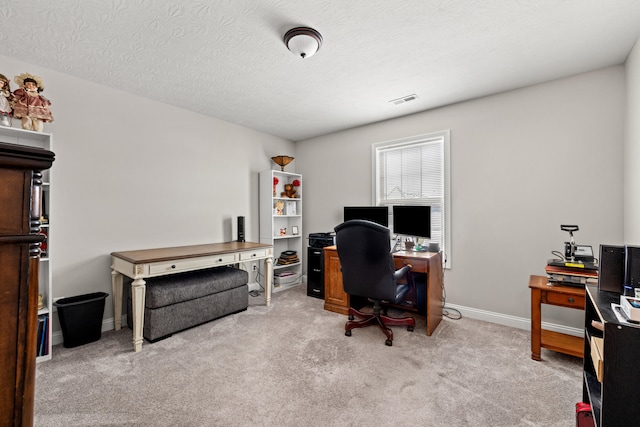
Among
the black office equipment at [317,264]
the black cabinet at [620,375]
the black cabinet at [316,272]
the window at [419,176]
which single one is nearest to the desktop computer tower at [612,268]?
the black cabinet at [620,375]

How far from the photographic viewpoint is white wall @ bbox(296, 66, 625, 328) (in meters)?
2.45

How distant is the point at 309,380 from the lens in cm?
197

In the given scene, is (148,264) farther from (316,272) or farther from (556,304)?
(556,304)

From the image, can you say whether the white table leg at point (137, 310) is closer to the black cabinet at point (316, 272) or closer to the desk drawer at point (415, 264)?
the black cabinet at point (316, 272)

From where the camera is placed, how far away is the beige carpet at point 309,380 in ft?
5.35

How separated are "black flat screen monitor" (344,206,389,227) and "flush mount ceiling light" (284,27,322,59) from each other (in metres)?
2.07

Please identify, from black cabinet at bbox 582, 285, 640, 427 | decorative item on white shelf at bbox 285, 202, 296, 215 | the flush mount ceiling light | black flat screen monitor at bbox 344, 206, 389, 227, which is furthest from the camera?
decorative item on white shelf at bbox 285, 202, 296, 215

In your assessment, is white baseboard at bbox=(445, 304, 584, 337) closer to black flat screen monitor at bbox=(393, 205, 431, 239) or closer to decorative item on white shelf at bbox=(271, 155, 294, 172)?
black flat screen monitor at bbox=(393, 205, 431, 239)

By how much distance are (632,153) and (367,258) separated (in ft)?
7.22

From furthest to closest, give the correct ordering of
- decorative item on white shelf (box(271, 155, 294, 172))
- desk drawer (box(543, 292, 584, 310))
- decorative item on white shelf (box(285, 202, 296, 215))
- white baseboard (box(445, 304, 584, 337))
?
decorative item on white shelf (box(285, 202, 296, 215)) < decorative item on white shelf (box(271, 155, 294, 172)) < white baseboard (box(445, 304, 584, 337)) < desk drawer (box(543, 292, 584, 310))

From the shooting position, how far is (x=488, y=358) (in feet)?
7.40

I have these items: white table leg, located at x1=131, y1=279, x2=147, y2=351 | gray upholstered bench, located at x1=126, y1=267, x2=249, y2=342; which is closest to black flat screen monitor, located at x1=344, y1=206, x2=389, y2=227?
gray upholstered bench, located at x1=126, y1=267, x2=249, y2=342

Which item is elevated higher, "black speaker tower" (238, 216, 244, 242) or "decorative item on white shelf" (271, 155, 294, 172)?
"decorative item on white shelf" (271, 155, 294, 172)

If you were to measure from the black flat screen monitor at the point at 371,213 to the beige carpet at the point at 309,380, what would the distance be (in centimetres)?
137
